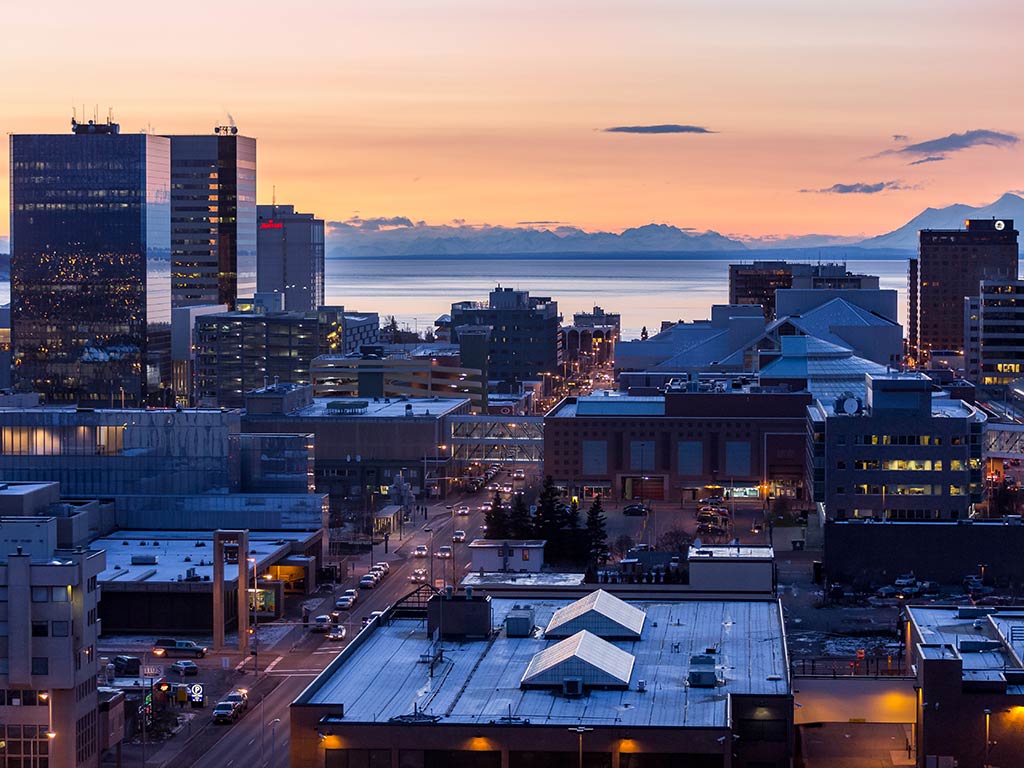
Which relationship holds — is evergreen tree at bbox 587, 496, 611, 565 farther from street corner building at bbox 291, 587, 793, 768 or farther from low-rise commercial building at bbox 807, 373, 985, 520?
street corner building at bbox 291, 587, 793, 768

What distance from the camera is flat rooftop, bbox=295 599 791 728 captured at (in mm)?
27609

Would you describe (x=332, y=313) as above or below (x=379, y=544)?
above

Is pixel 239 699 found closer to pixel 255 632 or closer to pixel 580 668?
pixel 255 632

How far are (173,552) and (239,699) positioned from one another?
42.6 feet

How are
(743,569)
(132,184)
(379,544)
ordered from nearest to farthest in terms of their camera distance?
(743,569)
(379,544)
(132,184)

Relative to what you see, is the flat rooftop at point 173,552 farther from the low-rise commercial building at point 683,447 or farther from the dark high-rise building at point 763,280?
the dark high-rise building at point 763,280

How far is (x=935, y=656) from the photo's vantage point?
1205 inches

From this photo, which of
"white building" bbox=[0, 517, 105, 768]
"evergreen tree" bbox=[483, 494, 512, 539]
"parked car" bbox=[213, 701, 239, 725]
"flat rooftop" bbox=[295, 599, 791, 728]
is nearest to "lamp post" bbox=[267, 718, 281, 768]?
"parked car" bbox=[213, 701, 239, 725]

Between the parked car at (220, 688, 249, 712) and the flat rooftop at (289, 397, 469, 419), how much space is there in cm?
3387

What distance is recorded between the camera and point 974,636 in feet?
113

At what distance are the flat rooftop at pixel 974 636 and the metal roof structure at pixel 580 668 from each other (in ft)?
16.8

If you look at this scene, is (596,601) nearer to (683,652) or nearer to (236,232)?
(683,652)

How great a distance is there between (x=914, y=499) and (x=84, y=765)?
29852 mm

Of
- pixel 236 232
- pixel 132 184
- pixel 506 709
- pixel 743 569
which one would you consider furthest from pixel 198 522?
pixel 236 232
